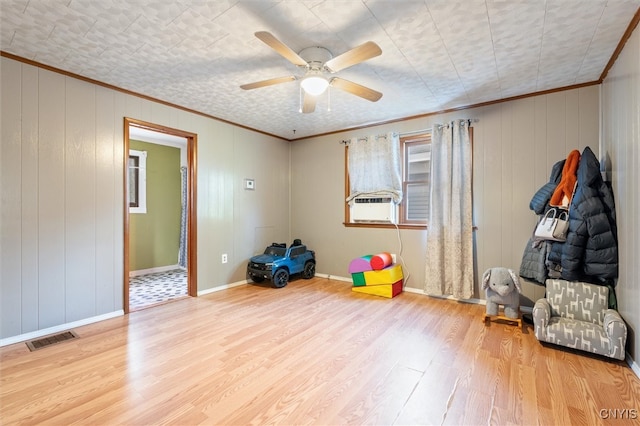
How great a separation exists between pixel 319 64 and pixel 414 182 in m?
2.33

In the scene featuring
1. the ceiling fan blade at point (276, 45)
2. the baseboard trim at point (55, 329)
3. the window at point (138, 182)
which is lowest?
the baseboard trim at point (55, 329)

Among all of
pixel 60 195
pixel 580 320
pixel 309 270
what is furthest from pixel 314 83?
pixel 309 270

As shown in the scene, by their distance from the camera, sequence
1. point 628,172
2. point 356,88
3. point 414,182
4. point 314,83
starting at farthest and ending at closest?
point 414,182 < point 356,88 < point 314,83 < point 628,172

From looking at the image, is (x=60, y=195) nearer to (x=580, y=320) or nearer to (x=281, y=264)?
(x=281, y=264)

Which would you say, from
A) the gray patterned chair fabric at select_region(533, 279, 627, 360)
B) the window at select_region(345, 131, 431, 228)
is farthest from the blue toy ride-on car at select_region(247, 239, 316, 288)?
the gray patterned chair fabric at select_region(533, 279, 627, 360)

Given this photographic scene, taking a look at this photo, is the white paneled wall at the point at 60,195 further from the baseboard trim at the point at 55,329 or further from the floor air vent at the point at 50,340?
the floor air vent at the point at 50,340

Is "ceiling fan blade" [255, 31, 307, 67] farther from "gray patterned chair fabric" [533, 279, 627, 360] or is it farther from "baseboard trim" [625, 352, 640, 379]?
"baseboard trim" [625, 352, 640, 379]

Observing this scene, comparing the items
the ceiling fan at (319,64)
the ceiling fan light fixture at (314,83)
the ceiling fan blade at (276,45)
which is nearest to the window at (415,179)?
the ceiling fan at (319,64)

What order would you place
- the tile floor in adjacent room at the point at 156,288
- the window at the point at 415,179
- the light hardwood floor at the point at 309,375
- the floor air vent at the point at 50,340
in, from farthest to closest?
1. the window at the point at 415,179
2. the tile floor in adjacent room at the point at 156,288
3. the floor air vent at the point at 50,340
4. the light hardwood floor at the point at 309,375

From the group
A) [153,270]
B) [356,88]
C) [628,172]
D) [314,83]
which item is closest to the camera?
[628,172]

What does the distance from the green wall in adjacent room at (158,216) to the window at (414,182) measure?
397cm

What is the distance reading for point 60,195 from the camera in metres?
2.69

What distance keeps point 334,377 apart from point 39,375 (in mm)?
2008

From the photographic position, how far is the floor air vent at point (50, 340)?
2.36m
